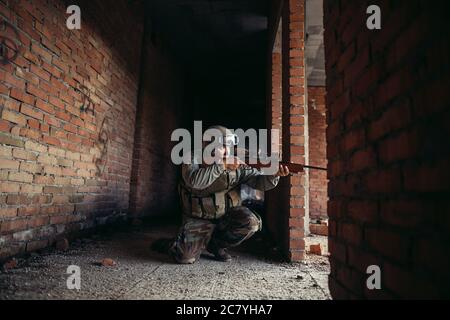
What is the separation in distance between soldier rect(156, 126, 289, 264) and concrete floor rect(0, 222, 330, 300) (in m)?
0.17

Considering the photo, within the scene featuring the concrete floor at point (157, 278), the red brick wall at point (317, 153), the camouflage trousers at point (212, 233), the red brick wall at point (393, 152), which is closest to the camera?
the red brick wall at point (393, 152)

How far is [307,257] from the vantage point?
9.59 feet

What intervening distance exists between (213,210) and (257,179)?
1.76 ft

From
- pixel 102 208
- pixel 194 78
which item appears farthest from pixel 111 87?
pixel 194 78

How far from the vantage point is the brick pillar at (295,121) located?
8.70 feet

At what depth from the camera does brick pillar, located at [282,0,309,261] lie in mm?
2652

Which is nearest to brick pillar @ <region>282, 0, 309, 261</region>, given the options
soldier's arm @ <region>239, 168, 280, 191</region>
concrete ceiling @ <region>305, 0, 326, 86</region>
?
soldier's arm @ <region>239, 168, 280, 191</region>

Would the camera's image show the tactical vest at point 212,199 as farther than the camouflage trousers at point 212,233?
Yes

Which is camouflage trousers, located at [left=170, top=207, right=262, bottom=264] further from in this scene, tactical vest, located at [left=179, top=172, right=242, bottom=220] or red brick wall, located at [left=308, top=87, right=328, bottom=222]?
red brick wall, located at [left=308, top=87, right=328, bottom=222]

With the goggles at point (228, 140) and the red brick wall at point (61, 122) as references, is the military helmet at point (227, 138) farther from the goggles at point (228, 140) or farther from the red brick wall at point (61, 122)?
the red brick wall at point (61, 122)

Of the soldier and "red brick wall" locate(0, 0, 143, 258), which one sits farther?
the soldier

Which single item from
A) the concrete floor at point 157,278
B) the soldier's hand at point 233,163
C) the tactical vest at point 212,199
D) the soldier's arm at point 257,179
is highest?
the soldier's hand at point 233,163

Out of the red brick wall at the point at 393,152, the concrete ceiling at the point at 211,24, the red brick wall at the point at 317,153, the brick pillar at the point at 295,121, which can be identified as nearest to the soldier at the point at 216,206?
the brick pillar at the point at 295,121

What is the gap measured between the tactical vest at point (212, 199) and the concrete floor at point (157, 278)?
0.47 meters
